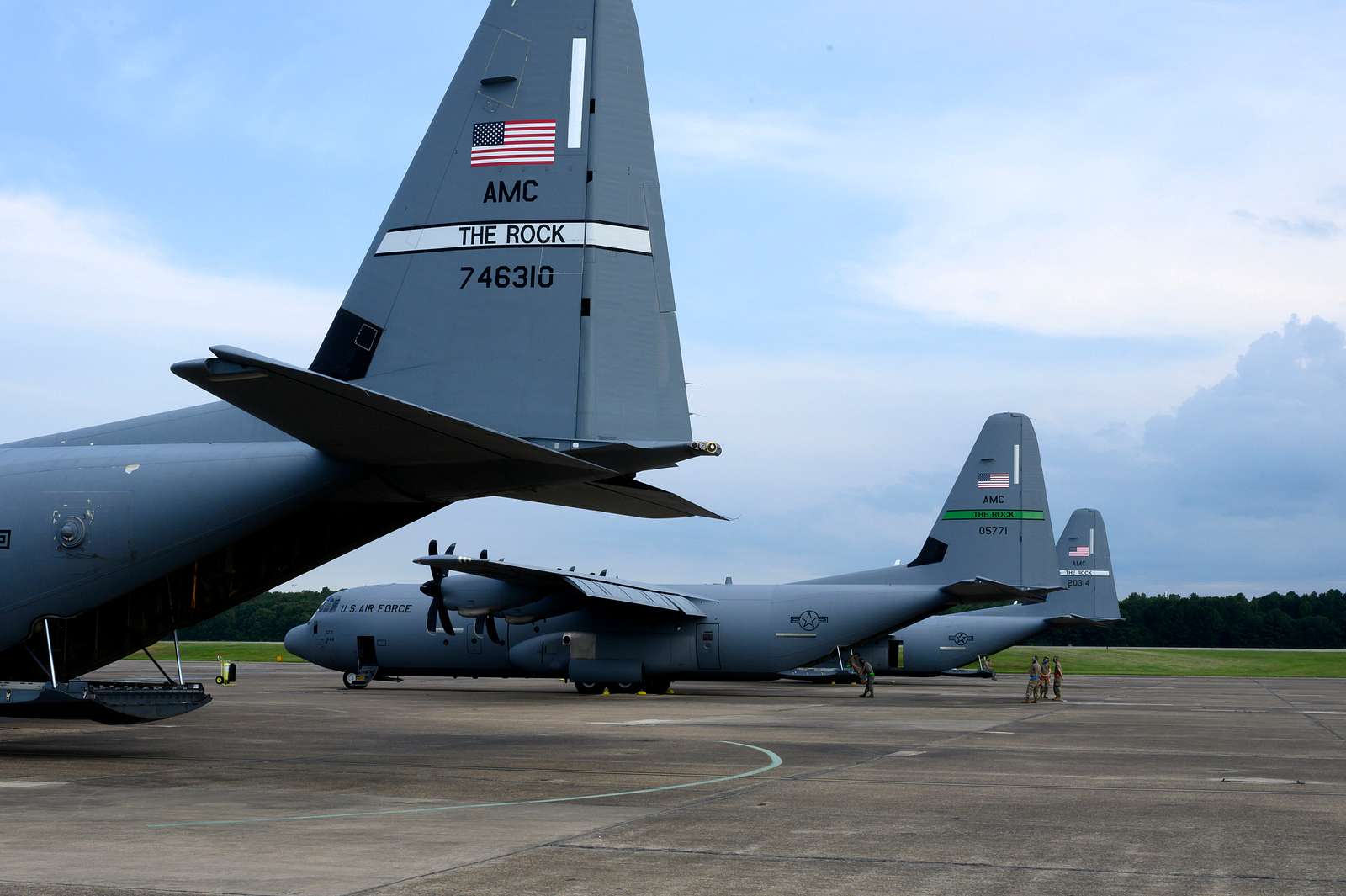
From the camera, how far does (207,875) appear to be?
25.6 feet

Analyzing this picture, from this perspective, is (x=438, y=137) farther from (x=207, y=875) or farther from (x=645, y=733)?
(x=645, y=733)

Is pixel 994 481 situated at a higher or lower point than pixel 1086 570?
higher

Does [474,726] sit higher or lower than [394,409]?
lower

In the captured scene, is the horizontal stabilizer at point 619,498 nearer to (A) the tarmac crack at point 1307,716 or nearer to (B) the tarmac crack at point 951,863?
(B) the tarmac crack at point 951,863

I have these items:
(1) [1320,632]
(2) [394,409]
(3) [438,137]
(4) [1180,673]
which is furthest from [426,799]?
(1) [1320,632]

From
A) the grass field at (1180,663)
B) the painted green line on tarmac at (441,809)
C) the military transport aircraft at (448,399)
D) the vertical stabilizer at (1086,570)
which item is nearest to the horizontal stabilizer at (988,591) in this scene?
the vertical stabilizer at (1086,570)

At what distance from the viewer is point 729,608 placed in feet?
114

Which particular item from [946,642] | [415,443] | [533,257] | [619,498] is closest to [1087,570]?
[946,642]

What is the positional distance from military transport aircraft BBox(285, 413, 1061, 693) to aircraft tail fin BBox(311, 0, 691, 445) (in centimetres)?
1878

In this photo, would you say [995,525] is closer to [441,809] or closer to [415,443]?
[415,443]

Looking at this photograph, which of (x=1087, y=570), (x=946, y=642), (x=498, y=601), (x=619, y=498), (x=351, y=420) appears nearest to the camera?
(x=351, y=420)

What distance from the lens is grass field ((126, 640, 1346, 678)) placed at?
65.2m

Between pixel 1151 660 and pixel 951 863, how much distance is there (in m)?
66.6

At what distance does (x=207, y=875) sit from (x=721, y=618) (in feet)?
89.4
